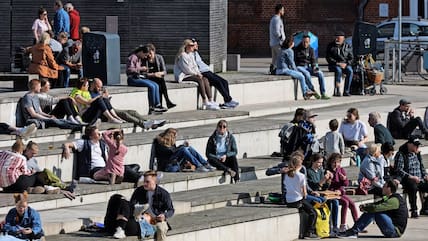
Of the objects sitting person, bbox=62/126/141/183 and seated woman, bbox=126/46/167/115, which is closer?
sitting person, bbox=62/126/141/183

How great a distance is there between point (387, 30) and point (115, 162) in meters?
27.5

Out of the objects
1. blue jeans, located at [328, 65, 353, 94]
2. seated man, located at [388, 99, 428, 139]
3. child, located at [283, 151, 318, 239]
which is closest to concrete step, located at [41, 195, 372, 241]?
child, located at [283, 151, 318, 239]

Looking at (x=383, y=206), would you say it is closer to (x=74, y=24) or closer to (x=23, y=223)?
(x=23, y=223)

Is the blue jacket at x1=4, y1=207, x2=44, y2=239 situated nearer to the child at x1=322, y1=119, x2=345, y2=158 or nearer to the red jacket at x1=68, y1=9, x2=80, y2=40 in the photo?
the child at x1=322, y1=119, x2=345, y2=158

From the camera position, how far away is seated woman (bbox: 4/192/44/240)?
714 inches

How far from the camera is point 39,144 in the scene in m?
23.2

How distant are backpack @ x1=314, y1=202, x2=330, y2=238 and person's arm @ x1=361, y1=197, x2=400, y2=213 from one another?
65 cm

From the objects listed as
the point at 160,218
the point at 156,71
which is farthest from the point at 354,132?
the point at 160,218

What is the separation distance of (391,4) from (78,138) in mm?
32272

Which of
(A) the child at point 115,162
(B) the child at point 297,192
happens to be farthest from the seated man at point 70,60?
(B) the child at point 297,192

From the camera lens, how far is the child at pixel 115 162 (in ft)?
72.6

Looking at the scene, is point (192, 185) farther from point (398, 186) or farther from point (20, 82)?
point (20, 82)

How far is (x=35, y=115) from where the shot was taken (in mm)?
24438

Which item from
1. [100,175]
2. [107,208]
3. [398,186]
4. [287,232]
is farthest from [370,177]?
[107,208]
